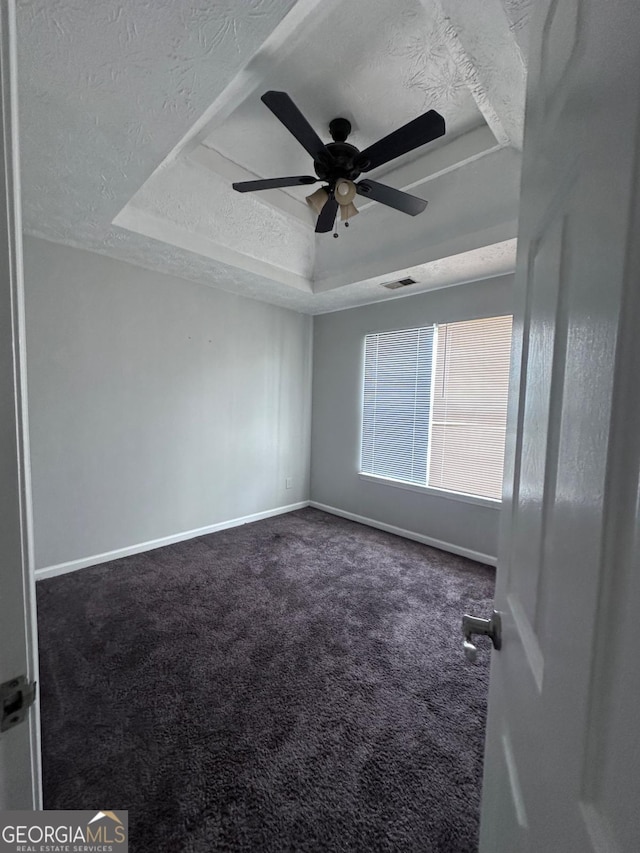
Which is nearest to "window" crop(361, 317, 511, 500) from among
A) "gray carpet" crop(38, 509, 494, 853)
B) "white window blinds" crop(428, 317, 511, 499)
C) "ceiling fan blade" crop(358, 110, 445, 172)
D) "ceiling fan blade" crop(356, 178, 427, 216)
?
"white window blinds" crop(428, 317, 511, 499)

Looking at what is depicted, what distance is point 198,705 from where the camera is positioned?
5.07 feet

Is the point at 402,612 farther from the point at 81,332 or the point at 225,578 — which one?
the point at 81,332

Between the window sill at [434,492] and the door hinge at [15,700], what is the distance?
2.97m

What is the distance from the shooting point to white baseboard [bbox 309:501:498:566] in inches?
118

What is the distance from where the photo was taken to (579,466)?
0.37 metres

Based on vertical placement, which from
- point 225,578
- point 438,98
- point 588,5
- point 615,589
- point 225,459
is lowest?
point 225,578

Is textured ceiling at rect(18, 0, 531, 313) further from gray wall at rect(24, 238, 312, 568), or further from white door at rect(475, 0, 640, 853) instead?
white door at rect(475, 0, 640, 853)

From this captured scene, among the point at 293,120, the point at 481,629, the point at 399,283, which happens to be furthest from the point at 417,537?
the point at 293,120

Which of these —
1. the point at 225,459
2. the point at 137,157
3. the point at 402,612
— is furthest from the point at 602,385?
the point at 225,459

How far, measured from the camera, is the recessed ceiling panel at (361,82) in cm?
156

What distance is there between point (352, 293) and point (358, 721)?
3226mm

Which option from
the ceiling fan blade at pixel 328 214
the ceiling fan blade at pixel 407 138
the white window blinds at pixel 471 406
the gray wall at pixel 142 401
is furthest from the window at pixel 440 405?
the ceiling fan blade at pixel 407 138

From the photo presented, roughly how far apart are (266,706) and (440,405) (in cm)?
262

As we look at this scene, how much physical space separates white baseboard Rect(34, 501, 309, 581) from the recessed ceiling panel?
296 centimetres
